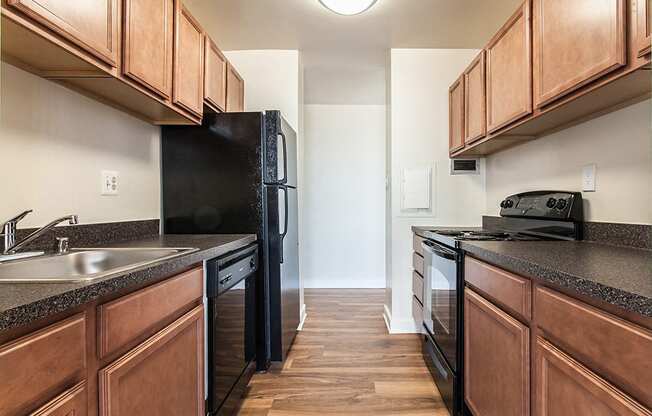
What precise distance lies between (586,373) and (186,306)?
3.91 ft

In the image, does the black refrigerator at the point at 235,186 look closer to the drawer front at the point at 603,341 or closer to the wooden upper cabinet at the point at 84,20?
the wooden upper cabinet at the point at 84,20

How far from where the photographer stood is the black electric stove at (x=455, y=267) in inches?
61.4

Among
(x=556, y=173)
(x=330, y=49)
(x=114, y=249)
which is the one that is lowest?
(x=114, y=249)

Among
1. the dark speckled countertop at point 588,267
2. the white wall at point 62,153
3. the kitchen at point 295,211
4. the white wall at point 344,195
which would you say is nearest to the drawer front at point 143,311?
the kitchen at point 295,211

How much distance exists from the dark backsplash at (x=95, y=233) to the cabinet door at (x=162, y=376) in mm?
633

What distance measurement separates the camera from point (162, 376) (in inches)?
40.4

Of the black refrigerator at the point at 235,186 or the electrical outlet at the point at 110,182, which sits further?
the black refrigerator at the point at 235,186

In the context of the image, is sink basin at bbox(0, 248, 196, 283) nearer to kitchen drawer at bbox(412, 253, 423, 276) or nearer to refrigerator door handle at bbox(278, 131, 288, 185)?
refrigerator door handle at bbox(278, 131, 288, 185)

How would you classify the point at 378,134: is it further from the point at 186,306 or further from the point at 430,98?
the point at 186,306

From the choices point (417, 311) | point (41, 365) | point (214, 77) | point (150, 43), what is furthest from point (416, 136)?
point (41, 365)

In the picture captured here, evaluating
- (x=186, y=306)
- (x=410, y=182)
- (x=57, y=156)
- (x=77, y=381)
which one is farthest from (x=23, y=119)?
(x=410, y=182)

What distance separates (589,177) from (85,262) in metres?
2.22

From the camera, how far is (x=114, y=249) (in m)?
1.36

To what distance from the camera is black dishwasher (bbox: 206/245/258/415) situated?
1.36m
